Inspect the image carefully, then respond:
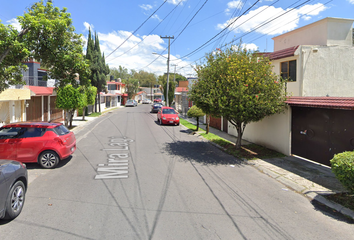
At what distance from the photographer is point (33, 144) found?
26.5ft

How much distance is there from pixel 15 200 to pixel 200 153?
7.59 metres

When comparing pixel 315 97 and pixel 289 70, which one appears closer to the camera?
pixel 315 97

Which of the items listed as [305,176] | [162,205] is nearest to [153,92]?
[305,176]

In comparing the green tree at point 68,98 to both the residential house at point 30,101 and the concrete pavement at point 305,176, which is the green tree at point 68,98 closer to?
the residential house at point 30,101

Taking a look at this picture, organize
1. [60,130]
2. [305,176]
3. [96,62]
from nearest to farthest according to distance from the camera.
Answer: [305,176] < [60,130] < [96,62]

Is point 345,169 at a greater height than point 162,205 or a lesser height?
greater

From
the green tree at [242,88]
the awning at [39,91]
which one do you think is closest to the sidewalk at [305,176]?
the green tree at [242,88]

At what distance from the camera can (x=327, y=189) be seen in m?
6.77

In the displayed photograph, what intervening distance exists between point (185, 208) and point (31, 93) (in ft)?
48.0

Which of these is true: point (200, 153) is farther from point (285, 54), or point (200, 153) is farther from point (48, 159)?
point (285, 54)

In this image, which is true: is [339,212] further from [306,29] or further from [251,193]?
[306,29]

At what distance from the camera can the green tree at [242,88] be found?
9.57m

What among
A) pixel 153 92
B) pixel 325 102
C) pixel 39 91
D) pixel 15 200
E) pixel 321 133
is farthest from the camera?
pixel 153 92

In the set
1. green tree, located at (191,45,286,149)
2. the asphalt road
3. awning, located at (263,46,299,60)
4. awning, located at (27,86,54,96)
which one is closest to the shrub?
the asphalt road
